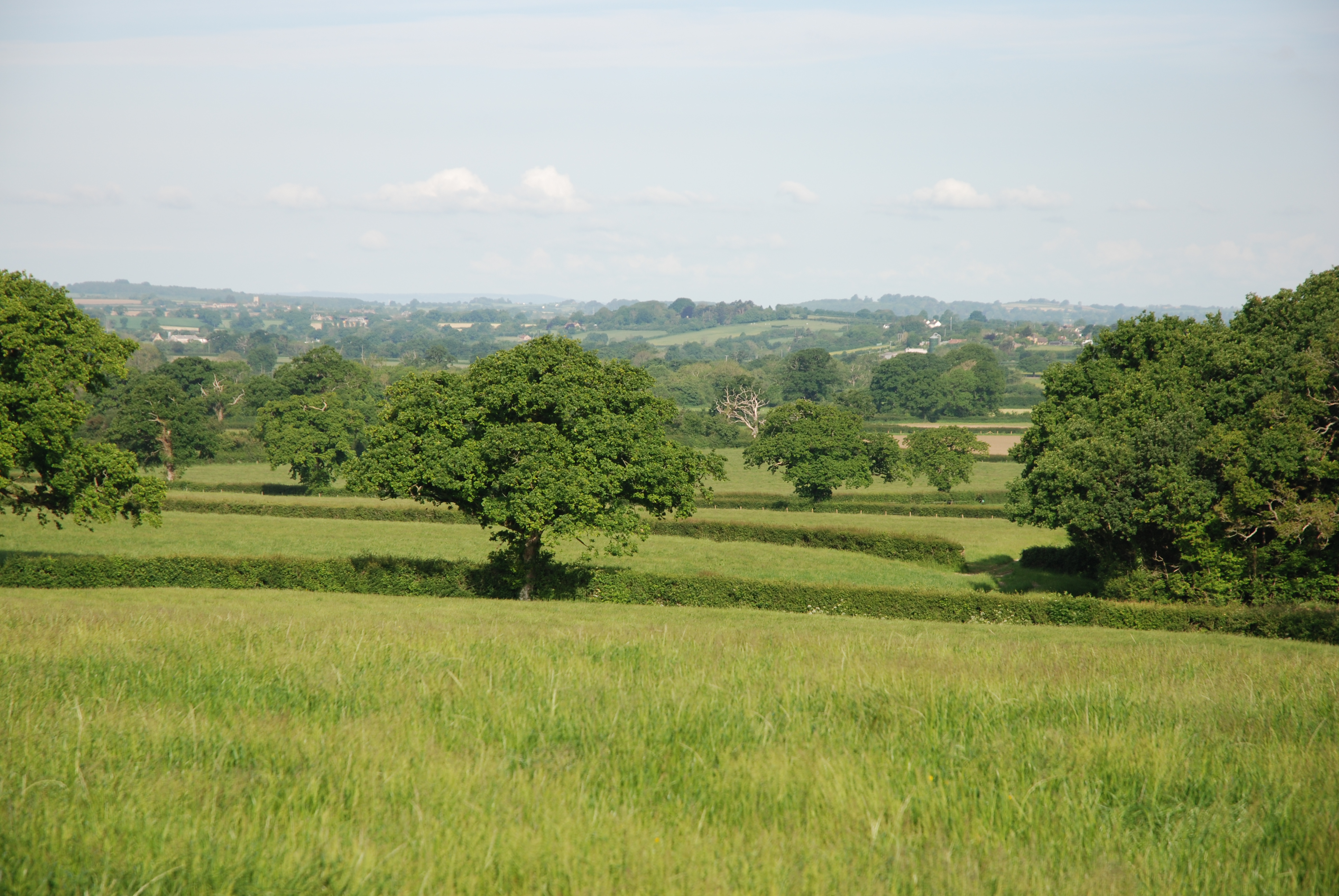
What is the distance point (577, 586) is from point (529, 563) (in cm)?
216

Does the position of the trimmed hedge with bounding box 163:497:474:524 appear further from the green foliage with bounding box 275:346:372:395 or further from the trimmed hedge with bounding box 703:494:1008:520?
the green foliage with bounding box 275:346:372:395

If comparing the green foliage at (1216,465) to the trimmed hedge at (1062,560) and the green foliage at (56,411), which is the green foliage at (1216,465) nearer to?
the trimmed hedge at (1062,560)

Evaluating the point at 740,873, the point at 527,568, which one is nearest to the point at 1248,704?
the point at 740,873

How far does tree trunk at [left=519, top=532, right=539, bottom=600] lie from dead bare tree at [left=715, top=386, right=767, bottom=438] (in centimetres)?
10718

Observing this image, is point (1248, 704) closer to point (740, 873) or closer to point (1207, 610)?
point (740, 873)

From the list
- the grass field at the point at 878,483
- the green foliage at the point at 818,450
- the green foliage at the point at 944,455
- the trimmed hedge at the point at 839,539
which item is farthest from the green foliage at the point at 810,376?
the trimmed hedge at the point at 839,539

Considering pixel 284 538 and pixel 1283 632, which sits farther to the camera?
pixel 284 538

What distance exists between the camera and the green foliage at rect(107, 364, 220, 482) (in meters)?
76.5

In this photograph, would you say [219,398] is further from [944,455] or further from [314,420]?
[944,455]

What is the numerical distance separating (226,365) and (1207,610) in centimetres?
14782

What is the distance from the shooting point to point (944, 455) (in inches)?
2955

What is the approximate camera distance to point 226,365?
5630 inches

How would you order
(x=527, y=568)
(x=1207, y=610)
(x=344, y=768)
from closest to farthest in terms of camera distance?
1. (x=344, y=768)
2. (x=1207, y=610)
3. (x=527, y=568)

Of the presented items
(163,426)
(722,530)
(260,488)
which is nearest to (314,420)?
(260,488)
